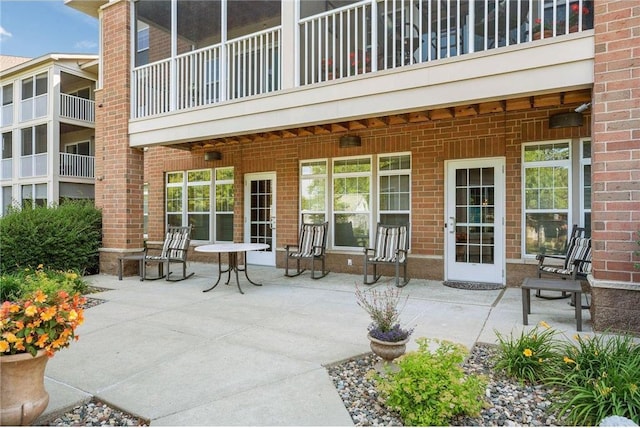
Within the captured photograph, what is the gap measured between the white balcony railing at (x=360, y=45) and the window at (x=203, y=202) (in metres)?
2.21

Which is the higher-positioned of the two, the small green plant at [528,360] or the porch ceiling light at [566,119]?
the porch ceiling light at [566,119]

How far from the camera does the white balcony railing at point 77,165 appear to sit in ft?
53.7

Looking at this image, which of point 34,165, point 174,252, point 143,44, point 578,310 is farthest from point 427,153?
point 34,165

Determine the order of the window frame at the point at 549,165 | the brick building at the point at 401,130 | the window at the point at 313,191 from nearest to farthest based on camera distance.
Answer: the brick building at the point at 401,130 < the window frame at the point at 549,165 < the window at the point at 313,191

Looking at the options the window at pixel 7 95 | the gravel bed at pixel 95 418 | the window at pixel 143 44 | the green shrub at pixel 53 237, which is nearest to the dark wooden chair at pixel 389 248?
the gravel bed at pixel 95 418

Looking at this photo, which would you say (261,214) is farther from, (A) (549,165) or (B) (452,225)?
(A) (549,165)

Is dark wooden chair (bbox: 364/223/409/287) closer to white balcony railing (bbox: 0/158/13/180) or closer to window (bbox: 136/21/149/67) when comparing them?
window (bbox: 136/21/149/67)

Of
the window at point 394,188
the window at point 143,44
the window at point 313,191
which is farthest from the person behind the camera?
the window at point 143,44

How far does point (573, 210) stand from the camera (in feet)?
20.1

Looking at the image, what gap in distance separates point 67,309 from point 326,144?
646 cm

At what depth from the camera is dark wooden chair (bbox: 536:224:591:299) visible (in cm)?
516

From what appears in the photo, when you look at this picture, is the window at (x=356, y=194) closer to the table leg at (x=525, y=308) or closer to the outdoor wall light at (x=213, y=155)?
the outdoor wall light at (x=213, y=155)

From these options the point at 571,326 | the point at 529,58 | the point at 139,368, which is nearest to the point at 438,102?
the point at 529,58

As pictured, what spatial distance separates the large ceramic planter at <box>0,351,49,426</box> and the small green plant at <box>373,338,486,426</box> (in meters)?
2.05
